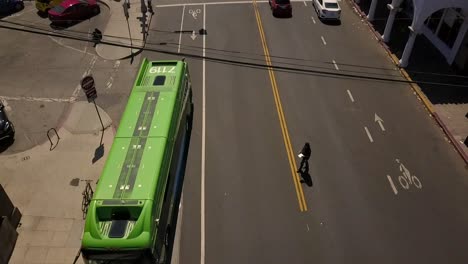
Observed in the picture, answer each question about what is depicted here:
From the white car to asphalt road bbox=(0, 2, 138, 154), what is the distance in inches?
649

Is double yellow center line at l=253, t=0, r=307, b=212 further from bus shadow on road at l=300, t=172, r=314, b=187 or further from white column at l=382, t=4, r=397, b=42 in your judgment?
white column at l=382, t=4, r=397, b=42

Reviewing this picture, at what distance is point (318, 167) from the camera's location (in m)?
19.6

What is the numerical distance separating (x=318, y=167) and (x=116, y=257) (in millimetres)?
11072

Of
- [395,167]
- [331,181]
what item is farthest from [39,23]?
[395,167]

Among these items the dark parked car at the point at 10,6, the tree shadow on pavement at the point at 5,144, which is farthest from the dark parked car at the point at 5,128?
the dark parked car at the point at 10,6

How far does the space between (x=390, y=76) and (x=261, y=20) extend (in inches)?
480

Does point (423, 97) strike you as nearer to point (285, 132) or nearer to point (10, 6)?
point (285, 132)

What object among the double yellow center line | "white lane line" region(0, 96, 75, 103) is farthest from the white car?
"white lane line" region(0, 96, 75, 103)

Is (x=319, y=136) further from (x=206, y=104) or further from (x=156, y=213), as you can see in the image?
(x=156, y=213)

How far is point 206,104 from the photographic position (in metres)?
23.6

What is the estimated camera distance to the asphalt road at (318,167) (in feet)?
53.7

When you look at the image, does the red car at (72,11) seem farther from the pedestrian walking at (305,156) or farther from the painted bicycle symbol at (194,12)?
the pedestrian walking at (305,156)

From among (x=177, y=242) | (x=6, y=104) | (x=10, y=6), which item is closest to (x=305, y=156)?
(x=177, y=242)

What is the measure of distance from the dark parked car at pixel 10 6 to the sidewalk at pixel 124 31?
24.9ft
